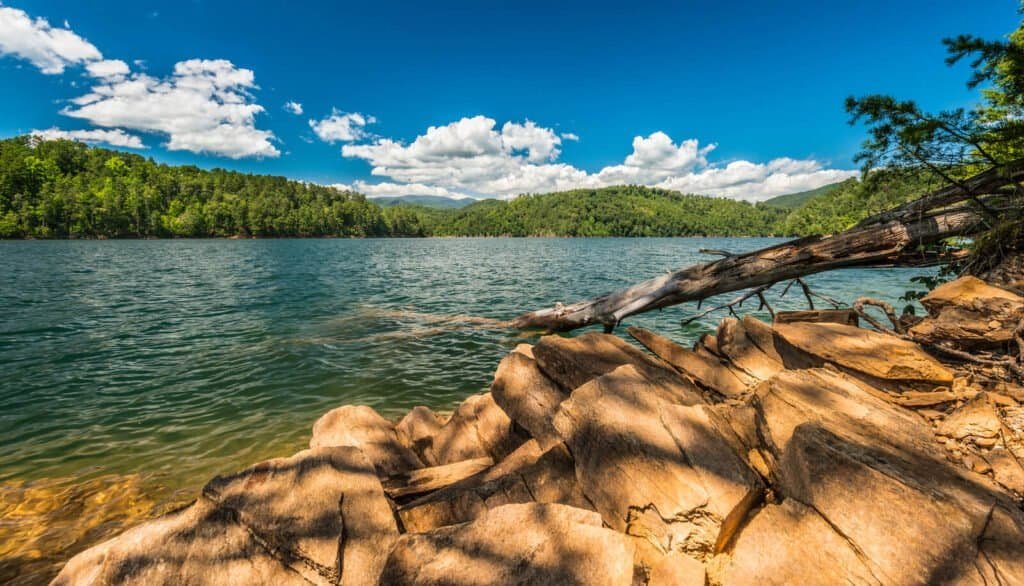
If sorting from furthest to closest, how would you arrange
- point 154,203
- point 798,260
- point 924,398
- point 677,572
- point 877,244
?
1. point 154,203
2. point 798,260
3. point 877,244
4. point 924,398
5. point 677,572

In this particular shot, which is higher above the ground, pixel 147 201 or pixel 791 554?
pixel 147 201

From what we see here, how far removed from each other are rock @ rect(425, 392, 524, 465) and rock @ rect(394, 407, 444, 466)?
0.09m

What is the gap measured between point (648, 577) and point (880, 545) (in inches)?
54.9

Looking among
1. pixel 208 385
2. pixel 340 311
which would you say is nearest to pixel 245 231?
pixel 340 311

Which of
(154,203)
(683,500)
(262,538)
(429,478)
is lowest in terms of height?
(429,478)

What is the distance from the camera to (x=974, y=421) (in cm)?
367

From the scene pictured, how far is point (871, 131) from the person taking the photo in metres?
6.39

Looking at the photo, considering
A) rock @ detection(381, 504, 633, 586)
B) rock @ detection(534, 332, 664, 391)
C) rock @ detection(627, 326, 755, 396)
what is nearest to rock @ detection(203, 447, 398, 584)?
rock @ detection(381, 504, 633, 586)

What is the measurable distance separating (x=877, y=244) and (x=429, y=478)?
8.40m

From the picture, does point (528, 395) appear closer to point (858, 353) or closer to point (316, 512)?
point (316, 512)

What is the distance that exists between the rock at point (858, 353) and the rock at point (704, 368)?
0.75 m

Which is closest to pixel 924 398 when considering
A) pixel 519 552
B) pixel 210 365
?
pixel 519 552

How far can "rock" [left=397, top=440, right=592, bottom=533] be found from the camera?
141 inches

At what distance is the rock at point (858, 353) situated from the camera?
4.53m
